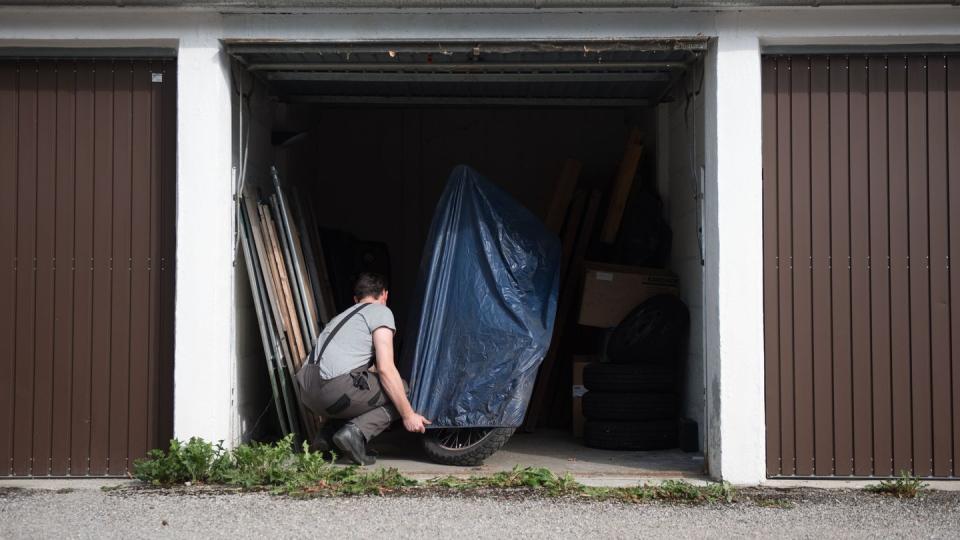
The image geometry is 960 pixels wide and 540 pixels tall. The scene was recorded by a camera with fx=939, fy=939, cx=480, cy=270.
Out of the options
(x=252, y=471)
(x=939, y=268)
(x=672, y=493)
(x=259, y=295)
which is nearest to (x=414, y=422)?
(x=252, y=471)

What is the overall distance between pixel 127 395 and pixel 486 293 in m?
2.50

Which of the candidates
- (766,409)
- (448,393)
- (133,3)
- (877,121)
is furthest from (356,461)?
(877,121)

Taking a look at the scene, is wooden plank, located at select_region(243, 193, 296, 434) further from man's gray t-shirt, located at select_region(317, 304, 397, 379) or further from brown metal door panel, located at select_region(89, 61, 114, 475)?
brown metal door panel, located at select_region(89, 61, 114, 475)

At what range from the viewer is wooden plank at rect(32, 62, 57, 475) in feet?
20.1

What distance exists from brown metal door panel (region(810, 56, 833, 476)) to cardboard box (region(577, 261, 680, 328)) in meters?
1.73

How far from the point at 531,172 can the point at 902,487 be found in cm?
551

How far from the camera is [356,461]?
20.9 ft

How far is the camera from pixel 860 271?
6070mm

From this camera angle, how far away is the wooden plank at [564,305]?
8242mm

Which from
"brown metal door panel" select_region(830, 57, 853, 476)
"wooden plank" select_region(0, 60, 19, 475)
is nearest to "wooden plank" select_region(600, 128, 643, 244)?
"brown metal door panel" select_region(830, 57, 853, 476)

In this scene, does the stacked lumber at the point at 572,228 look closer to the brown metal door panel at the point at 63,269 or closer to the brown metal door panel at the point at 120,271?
the brown metal door panel at the point at 120,271

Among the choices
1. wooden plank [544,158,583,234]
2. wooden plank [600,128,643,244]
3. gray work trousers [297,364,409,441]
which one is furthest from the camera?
wooden plank [544,158,583,234]

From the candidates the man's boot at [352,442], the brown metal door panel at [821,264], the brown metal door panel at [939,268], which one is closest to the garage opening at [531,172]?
the man's boot at [352,442]

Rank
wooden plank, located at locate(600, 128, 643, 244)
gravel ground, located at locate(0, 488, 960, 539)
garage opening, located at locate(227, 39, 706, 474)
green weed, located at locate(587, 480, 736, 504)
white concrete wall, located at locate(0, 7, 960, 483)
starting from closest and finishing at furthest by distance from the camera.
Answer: gravel ground, located at locate(0, 488, 960, 539)
green weed, located at locate(587, 480, 736, 504)
white concrete wall, located at locate(0, 7, 960, 483)
garage opening, located at locate(227, 39, 706, 474)
wooden plank, located at locate(600, 128, 643, 244)
